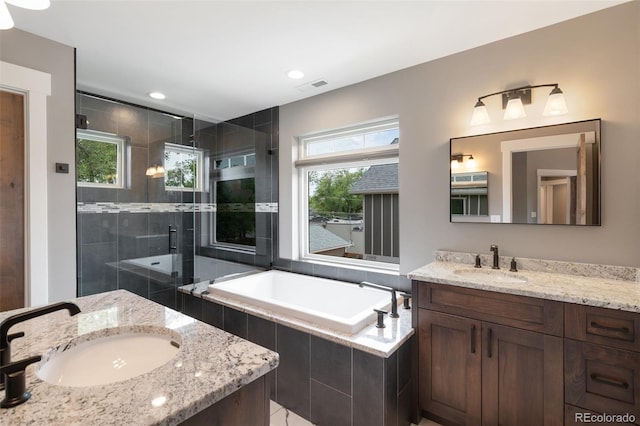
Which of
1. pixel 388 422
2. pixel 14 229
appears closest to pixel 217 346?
pixel 388 422

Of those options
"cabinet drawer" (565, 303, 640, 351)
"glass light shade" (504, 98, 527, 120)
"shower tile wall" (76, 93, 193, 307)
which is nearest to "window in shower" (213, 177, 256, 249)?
"shower tile wall" (76, 93, 193, 307)

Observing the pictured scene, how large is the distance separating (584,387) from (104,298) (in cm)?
242

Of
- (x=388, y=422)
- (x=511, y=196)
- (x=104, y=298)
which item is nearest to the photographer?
(x=104, y=298)

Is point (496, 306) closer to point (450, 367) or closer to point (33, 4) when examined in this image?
point (450, 367)

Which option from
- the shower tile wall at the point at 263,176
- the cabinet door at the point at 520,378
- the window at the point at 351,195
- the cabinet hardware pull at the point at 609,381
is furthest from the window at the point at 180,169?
the cabinet hardware pull at the point at 609,381

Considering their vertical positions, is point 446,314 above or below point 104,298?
below

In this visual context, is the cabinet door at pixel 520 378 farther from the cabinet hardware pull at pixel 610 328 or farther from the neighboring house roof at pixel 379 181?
the neighboring house roof at pixel 379 181

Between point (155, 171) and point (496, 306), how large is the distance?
3545mm

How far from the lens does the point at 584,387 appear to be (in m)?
1.48

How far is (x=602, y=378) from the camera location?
1444 mm

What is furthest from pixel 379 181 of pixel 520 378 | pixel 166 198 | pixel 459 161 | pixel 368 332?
pixel 166 198

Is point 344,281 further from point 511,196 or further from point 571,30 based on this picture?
point 571,30

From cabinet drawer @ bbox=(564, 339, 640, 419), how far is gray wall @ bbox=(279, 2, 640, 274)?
68cm

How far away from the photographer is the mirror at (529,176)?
1884 millimetres
